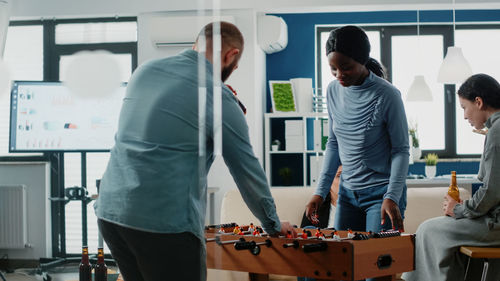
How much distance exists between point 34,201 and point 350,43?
44.7 inches

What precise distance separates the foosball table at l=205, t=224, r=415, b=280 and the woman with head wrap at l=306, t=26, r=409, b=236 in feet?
0.43

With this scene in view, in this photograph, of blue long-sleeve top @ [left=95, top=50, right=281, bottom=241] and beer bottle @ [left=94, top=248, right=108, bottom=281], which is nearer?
blue long-sleeve top @ [left=95, top=50, right=281, bottom=241]

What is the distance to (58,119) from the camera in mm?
1638

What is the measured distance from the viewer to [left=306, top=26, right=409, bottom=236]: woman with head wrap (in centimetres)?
201

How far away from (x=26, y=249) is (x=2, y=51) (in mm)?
534

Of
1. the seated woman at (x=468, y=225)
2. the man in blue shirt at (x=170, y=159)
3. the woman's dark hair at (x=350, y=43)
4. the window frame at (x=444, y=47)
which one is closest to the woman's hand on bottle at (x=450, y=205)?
the seated woman at (x=468, y=225)

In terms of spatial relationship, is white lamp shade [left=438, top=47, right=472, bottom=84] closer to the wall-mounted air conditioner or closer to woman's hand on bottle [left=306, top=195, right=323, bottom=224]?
woman's hand on bottle [left=306, top=195, right=323, bottom=224]

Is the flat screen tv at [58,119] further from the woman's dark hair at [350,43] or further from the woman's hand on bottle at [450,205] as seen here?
the woman's hand on bottle at [450,205]

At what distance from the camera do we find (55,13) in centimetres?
160

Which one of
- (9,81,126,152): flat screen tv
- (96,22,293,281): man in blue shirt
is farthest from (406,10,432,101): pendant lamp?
(96,22,293,281): man in blue shirt

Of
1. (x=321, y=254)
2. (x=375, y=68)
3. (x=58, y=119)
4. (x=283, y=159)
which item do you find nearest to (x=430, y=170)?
(x=283, y=159)

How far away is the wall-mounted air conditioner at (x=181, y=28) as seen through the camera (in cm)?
129

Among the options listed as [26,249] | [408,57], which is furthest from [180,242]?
[408,57]

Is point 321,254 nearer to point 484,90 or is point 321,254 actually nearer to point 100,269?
point 100,269
